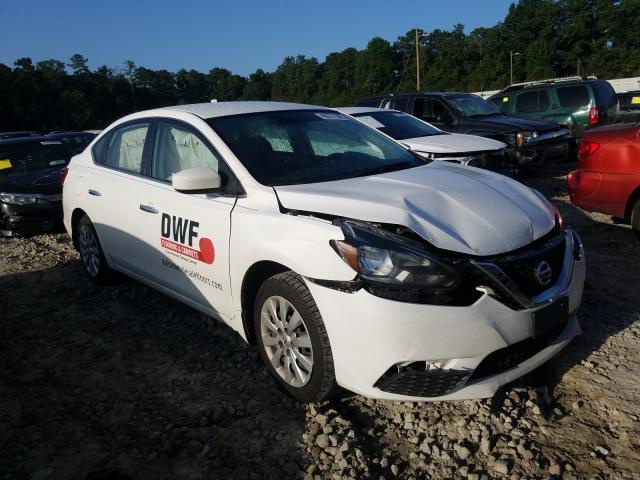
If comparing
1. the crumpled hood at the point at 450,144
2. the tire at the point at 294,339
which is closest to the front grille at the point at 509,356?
the tire at the point at 294,339

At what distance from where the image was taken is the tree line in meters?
64.8

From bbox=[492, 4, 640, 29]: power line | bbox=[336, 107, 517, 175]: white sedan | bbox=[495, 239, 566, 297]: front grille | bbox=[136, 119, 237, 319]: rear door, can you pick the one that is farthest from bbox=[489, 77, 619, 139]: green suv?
bbox=[492, 4, 640, 29]: power line

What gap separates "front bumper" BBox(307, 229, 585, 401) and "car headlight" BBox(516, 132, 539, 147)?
688cm

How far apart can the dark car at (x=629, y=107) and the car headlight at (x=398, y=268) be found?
36.3ft

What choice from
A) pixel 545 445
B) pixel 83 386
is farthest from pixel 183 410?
pixel 545 445

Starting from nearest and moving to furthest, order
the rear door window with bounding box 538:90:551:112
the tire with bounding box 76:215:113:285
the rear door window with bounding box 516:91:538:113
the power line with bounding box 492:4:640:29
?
the tire with bounding box 76:215:113:285 < the rear door window with bounding box 538:90:551:112 < the rear door window with bounding box 516:91:538:113 < the power line with bounding box 492:4:640:29

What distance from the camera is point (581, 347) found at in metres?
3.37

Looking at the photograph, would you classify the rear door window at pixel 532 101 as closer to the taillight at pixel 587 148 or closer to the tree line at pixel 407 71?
the taillight at pixel 587 148

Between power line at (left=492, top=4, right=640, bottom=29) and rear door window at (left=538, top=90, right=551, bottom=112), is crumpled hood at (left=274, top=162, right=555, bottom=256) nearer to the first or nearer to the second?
rear door window at (left=538, top=90, right=551, bottom=112)

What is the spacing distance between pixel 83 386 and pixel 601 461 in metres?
2.89

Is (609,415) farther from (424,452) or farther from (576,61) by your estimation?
(576,61)

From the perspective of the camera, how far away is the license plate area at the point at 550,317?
101 inches

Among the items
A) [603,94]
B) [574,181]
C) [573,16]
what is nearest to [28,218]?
[574,181]

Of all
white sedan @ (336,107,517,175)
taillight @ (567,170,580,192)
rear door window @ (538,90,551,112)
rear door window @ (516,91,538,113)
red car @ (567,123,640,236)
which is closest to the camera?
red car @ (567,123,640,236)
